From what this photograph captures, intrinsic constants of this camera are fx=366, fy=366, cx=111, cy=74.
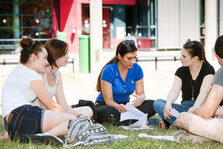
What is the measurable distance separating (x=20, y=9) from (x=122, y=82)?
16354 mm

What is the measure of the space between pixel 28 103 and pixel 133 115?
1.46 m

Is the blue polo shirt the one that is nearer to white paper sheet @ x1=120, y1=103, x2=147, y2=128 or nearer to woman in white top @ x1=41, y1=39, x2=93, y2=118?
white paper sheet @ x1=120, y1=103, x2=147, y2=128

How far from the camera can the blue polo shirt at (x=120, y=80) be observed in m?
4.53

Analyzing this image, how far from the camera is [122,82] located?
4617mm

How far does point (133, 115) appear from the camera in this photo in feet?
14.4

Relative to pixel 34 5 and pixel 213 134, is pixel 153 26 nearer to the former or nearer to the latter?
pixel 34 5

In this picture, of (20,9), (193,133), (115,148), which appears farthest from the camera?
(20,9)

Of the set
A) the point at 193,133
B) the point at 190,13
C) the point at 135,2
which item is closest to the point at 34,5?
the point at 135,2

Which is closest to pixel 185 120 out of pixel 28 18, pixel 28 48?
pixel 28 48

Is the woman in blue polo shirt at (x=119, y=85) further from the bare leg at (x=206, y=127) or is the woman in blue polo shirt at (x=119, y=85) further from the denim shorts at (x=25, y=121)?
the denim shorts at (x=25, y=121)

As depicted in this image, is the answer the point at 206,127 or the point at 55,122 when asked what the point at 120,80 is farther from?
the point at 206,127

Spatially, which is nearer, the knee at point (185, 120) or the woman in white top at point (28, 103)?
the woman in white top at point (28, 103)

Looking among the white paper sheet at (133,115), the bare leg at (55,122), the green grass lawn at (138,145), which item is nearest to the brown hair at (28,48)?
the bare leg at (55,122)

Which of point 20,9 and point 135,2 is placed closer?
point 20,9
